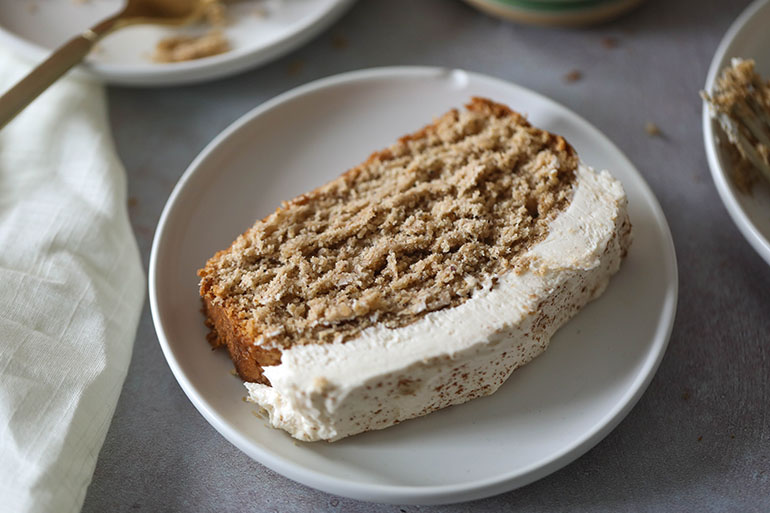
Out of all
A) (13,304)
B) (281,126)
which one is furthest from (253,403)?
(281,126)

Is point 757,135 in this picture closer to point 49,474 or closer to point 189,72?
point 189,72

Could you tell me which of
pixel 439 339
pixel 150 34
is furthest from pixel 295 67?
pixel 439 339

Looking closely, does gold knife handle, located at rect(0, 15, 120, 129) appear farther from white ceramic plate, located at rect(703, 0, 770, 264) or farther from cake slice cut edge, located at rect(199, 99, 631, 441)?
white ceramic plate, located at rect(703, 0, 770, 264)

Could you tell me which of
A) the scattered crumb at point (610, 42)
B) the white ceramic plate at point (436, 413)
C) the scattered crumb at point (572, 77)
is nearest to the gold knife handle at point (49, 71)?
the white ceramic plate at point (436, 413)

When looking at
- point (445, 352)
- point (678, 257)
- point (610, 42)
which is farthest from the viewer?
point (610, 42)

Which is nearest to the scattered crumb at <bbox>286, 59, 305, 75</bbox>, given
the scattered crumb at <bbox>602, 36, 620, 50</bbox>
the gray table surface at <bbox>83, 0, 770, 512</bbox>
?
the gray table surface at <bbox>83, 0, 770, 512</bbox>

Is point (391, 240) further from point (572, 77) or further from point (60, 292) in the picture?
point (572, 77)

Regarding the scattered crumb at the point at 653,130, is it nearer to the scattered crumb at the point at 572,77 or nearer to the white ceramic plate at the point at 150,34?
the scattered crumb at the point at 572,77
